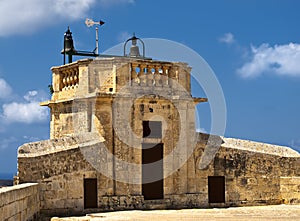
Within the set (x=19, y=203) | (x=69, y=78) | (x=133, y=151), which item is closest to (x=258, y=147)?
(x=133, y=151)

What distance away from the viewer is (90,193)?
1669cm

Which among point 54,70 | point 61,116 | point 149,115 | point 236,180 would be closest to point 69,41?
point 54,70

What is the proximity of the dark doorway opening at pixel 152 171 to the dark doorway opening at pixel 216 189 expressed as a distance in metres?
1.90

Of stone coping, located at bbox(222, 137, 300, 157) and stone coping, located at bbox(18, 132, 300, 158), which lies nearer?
stone coping, located at bbox(18, 132, 300, 158)

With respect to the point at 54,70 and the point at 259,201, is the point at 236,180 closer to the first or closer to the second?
the point at 259,201

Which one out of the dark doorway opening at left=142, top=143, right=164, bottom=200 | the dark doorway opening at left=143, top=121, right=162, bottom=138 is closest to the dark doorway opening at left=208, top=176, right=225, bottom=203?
the dark doorway opening at left=142, top=143, right=164, bottom=200

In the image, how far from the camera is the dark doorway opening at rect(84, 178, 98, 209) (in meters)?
16.6

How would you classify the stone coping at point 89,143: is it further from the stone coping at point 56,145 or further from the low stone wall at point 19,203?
the low stone wall at point 19,203

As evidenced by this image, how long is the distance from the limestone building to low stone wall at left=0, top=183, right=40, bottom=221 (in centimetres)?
110

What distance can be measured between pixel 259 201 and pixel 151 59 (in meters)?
6.40

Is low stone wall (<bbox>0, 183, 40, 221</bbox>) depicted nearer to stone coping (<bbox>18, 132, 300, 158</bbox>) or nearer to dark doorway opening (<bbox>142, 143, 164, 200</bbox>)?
stone coping (<bbox>18, 132, 300, 158</bbox>)

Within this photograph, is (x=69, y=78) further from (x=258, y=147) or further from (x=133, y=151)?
(x=258, y=147)

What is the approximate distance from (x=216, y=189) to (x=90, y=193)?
15.3 feet

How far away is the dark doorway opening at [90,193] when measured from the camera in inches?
655
